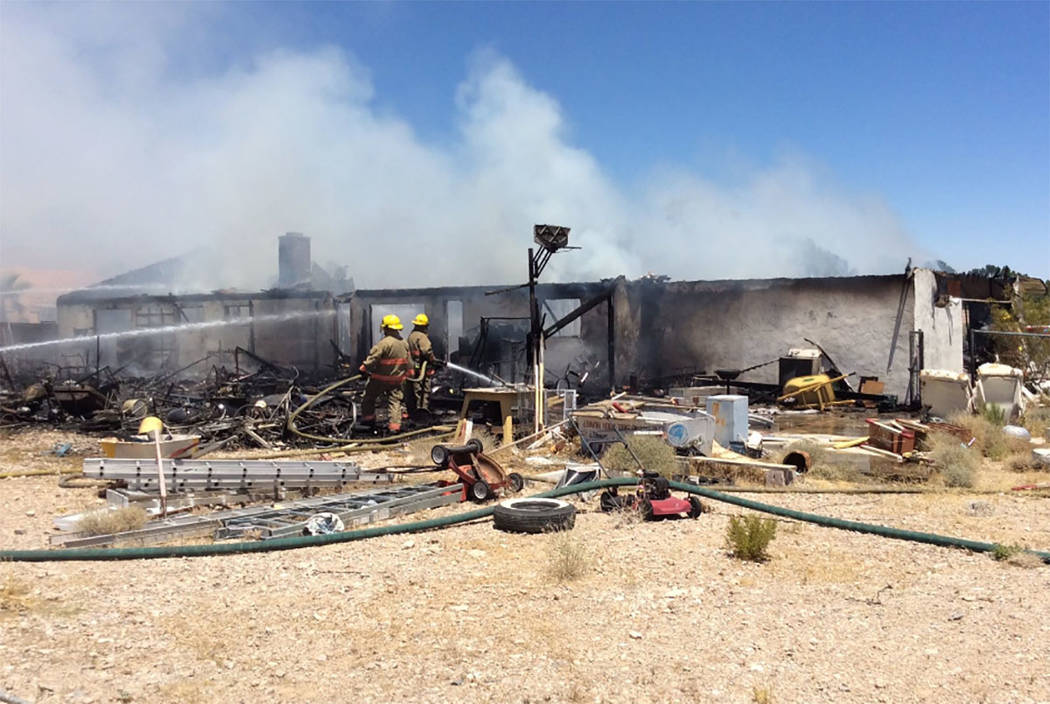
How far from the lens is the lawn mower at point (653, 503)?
7059 millimetres

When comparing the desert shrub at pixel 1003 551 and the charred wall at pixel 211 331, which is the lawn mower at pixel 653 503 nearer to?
the desert shrub at pixel 1003 551

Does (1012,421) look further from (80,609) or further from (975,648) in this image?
(80,609)

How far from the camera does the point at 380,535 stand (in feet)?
20.9

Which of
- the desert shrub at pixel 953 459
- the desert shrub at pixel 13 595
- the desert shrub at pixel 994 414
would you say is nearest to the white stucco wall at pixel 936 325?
the desert shrub at pixel 994 414

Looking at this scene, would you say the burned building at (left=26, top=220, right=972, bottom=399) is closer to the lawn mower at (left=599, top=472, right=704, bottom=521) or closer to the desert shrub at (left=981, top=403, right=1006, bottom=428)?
the desert shrub at (left=981, top=403, right=1006, bottom=428)

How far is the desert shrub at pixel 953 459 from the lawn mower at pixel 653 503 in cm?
349

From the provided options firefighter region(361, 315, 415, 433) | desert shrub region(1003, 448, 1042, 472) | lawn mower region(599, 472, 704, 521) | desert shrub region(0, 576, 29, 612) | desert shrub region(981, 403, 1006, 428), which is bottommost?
desert shrub region(1003, 448, 1042, 472)

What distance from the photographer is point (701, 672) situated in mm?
3945

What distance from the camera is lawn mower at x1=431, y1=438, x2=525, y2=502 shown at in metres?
7.86

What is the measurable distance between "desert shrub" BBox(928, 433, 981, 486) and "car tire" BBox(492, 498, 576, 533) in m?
4.72

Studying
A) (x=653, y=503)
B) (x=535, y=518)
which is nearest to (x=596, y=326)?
(x=653, y=503)

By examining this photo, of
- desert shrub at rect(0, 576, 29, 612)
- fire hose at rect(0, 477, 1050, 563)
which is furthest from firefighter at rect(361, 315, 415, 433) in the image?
desert shrub at rect(0, 576, 29, 612)

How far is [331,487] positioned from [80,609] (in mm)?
3909

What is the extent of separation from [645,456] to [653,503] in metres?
2.12
